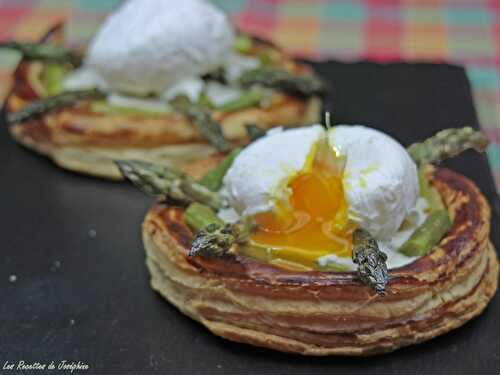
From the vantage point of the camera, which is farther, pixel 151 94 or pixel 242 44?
pixel 242 44

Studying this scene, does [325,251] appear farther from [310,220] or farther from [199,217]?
[199,217]

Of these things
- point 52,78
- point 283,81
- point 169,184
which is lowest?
point 52,78

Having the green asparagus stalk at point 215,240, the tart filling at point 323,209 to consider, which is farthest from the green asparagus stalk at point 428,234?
the green asparagus stalk at point 215,240

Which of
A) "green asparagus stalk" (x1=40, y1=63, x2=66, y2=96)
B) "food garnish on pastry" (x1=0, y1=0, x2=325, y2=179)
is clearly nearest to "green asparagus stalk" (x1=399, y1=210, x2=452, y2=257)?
"food garnish on pastry" (x1=0, y1=0, x2=325, y2=179)

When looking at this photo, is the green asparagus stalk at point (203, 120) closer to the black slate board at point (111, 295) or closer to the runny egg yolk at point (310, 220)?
the black slate board at point (111, 295)

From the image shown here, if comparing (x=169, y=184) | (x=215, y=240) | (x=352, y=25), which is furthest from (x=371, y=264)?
(x=352, y=25)

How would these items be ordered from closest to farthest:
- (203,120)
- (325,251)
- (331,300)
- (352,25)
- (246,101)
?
1. (331,300)
2. (325,251)
3. (203,120)
4. (246,101)
5. (352,25)

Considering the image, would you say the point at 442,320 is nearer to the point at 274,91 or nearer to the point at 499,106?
the point at 274,91
